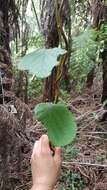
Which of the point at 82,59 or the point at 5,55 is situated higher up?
the point at 5,55

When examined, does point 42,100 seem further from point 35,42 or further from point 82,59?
point 35,42

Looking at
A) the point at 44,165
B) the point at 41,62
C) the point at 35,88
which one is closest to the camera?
the point at 41,62

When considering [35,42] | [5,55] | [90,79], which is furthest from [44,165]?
[90,79]

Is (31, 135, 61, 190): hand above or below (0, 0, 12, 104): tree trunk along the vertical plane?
below

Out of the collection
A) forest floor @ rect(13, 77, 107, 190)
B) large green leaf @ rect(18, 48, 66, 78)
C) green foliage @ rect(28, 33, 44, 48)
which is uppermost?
large green leaf @ rect(18, 48, 66, 78)

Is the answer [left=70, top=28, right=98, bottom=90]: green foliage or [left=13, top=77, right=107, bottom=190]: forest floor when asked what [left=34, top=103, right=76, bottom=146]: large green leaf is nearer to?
[left=13, top=77, right=107, bottom=190]: forest floor

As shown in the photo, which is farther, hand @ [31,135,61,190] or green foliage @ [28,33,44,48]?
green foliage @ [28,33,44,48]

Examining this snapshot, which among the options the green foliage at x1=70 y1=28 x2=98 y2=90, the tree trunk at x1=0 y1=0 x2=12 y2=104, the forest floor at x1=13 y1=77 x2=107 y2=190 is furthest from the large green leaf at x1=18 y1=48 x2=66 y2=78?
the green foliage at x1=70 y1=28 x2=98 y2=90
